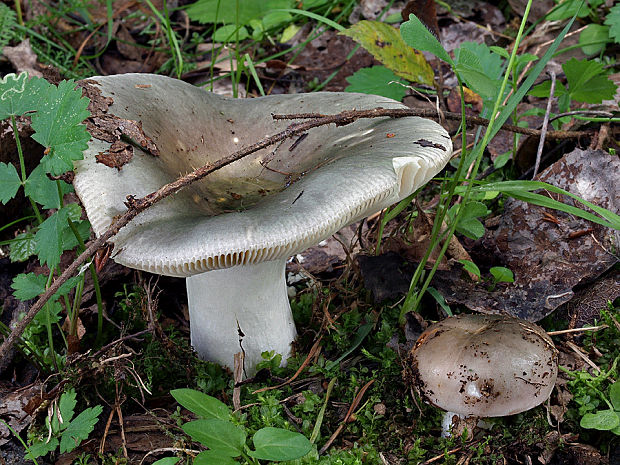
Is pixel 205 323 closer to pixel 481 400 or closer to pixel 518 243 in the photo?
pixel 481 400

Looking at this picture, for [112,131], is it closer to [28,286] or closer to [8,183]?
[8,183]

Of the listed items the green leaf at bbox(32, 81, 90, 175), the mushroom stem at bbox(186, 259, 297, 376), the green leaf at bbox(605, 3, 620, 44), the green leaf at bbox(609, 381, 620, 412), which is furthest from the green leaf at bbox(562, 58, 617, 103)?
the green leaf at bbox(32, 81, 90, 175)

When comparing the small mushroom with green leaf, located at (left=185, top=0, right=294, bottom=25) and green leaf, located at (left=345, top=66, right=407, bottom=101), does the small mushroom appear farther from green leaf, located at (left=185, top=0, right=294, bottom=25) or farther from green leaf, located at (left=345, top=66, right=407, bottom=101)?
green leaf, located at (left=185, top=0, right=294, bottom=25)

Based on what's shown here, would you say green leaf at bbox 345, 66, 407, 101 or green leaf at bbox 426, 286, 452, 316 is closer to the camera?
green leaf at bbox 426, 286, 452, 316

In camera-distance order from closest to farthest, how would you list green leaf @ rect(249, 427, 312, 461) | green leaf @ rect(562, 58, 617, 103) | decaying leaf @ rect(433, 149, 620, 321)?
green leaf @ rect(249, 427, 312, 461), decaying leaf @ rect(433, 149, 620, 321), green leaf @ rect(562, 58, 617, 103)

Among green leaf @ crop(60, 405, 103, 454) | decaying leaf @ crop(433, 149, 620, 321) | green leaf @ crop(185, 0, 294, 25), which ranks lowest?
decaying leaf @ crop(433, 149, 620, 321)

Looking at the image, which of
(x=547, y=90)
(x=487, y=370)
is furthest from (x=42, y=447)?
(x=547, y=90)

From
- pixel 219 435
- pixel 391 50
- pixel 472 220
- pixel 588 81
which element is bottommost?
pixel 472 220
